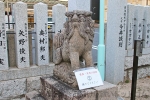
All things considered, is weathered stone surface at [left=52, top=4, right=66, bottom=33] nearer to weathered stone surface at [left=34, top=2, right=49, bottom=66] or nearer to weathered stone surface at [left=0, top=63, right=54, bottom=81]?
weathered stone surface at [left=34, top=2, right=49, bottom=66]

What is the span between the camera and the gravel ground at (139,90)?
13.7 ft

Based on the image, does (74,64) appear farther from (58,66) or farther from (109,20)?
(109,20)

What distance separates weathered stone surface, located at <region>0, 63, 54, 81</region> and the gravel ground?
1811 millimetres

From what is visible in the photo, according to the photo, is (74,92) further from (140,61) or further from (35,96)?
(140,61)

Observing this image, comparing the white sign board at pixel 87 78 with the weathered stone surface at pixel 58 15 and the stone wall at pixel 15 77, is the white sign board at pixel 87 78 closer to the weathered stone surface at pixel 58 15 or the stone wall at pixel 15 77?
the stone wall at pixel 15 77

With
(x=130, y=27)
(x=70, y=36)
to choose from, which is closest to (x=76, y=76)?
(x=70, y=36)

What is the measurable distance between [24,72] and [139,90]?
9.18 feet

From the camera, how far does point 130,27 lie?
16.9 feet

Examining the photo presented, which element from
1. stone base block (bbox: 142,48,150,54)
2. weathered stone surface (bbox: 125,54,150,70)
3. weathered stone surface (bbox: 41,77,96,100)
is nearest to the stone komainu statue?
weathered stone surface (bbox: 41,77,96,100)

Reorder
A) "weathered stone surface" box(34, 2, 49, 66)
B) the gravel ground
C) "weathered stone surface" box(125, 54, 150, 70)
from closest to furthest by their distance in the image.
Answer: "weathered stone surface" box(34, 2, 49, 66) < the gravel ground < "weathered stone surface" box(125, 54, 150, 70)

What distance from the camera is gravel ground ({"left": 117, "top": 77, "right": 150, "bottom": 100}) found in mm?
4180

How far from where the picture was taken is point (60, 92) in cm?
234

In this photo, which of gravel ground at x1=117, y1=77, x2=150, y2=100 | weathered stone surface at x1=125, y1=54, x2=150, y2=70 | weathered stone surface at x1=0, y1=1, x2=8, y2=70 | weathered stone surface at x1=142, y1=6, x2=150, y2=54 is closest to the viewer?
weathered stone surface at x1=0, y1=1, x2=8, y2=70

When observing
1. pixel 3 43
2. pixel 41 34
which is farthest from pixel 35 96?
pixel 41 34
